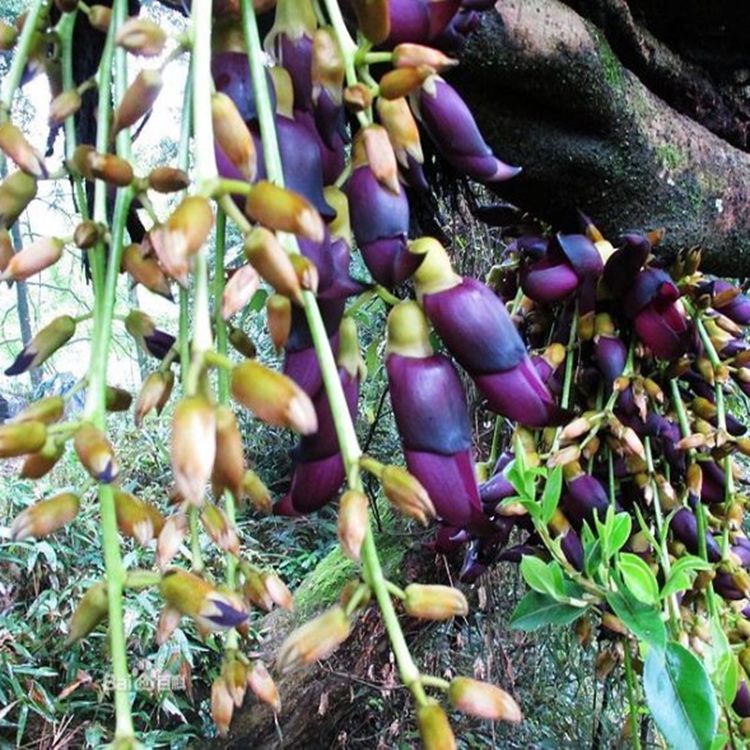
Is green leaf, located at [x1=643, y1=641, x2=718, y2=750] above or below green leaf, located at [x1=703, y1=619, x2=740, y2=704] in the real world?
above

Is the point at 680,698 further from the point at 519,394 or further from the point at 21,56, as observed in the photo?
the point at 21,56

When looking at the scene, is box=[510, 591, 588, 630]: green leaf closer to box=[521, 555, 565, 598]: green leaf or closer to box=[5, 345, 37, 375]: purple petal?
box=[521, 555, 565, 598]: green leaf

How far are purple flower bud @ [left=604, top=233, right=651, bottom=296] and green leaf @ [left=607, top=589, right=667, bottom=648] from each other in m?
0.28

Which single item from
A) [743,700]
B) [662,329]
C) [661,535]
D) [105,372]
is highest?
[105,372]

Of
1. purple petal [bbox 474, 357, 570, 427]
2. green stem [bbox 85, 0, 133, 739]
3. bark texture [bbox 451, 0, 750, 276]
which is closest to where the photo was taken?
green stem [bbox 85, 0, 133, 739]

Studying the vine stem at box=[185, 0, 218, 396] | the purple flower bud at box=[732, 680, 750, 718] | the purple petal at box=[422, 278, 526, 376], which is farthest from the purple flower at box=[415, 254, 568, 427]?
the purple flower bud at box=[732, 680, 750, 718]

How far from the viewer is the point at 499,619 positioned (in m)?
1.29

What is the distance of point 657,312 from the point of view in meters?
0.62

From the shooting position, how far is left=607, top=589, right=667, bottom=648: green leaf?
364 millimetres

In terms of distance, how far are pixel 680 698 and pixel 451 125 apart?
0.28 metres

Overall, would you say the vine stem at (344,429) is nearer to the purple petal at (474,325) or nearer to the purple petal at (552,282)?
the purple petal at (474,325)

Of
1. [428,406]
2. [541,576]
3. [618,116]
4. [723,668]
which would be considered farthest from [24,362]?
[618,116]

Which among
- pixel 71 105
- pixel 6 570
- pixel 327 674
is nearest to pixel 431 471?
pixel 71 105

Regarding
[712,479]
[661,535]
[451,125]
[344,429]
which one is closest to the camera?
[344,429]
